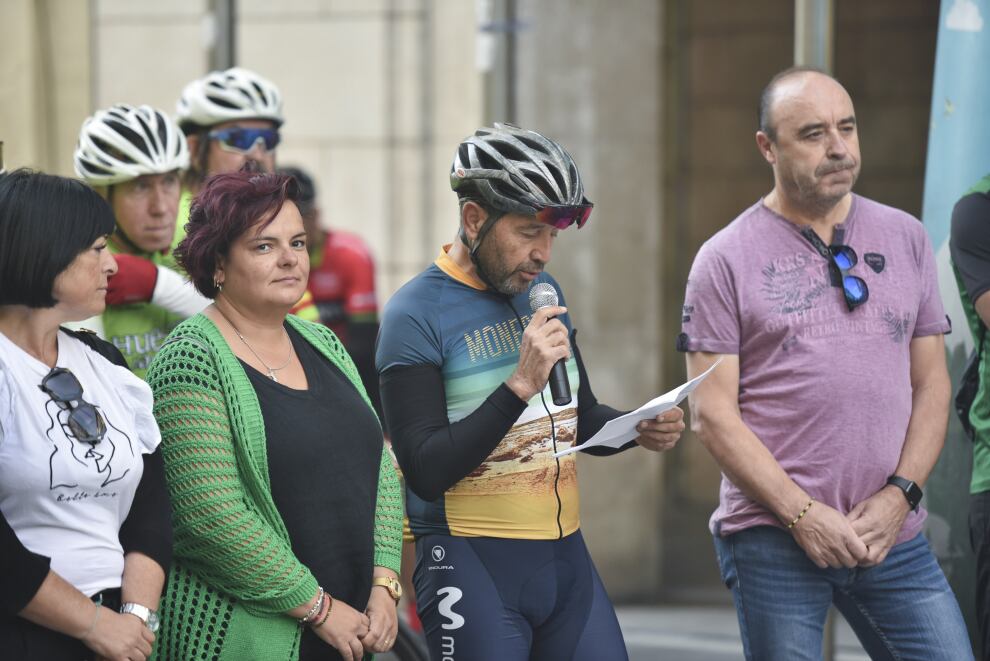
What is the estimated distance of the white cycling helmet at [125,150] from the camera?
5152 millimetres

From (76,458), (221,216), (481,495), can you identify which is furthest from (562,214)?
(76,458)

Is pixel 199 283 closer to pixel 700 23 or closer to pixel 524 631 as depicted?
pixel 524 631

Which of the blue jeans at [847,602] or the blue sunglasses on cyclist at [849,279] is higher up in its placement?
the blue sunglasses on cyclist at [849,279]

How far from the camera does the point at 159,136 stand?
17.3 feet

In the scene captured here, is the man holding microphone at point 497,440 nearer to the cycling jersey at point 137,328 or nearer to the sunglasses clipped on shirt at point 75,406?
the sunglasses clipped on shirt at point 75,406

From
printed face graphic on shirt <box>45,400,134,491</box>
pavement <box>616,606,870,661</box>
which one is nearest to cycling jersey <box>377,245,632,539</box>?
printed face graphic on shirt <box>45,400,134,491</box>

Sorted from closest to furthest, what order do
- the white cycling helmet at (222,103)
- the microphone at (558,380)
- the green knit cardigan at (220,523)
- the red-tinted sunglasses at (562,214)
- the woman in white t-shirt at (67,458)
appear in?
1. the woman in white t-shirt at (67,458)
2. the green knit cardigan at (220,523)
3. the microphone at (558,380)
4. the red-tinted sunglasses at (562,214)
5. the white cycling helmet at (222,103)

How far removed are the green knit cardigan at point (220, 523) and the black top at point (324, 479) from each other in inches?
1.7

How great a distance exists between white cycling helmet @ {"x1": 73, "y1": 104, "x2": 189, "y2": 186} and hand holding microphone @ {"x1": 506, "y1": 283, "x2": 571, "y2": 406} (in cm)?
196

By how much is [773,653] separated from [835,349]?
35.9 inches

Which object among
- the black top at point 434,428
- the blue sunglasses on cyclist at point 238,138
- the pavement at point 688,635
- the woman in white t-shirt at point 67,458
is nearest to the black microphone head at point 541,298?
the black top at point 434,428

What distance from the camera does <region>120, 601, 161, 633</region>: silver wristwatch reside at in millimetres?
3488

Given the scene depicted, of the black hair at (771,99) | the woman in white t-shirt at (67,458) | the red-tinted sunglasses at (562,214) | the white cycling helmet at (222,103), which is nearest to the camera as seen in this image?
the woman in white t-shirt at (67,458)

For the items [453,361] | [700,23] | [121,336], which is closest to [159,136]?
[121,336]
